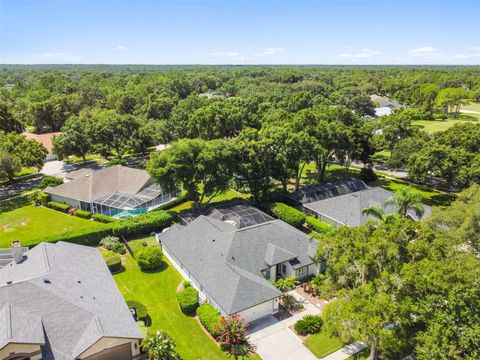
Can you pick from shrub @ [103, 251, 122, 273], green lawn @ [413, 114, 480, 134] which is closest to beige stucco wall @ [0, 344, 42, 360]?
shrub @ [103, 251, 122, 273]

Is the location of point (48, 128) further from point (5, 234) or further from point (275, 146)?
point (275, 146)

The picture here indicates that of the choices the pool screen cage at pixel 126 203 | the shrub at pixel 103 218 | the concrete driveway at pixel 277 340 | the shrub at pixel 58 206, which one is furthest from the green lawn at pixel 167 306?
the shrub at pixel 58 206

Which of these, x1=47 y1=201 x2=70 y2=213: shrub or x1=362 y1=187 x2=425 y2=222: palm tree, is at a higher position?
x1=362 y1=187 x2=425 y2=222: palm tree

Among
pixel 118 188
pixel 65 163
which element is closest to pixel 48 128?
pixel 65 163

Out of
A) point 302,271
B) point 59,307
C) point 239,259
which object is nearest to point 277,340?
point 239,259

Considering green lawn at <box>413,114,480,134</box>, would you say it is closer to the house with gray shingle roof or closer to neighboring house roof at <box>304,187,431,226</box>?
neighboring house roof at <box>304,187,431,226</box>

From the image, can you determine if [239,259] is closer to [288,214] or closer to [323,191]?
[288,214]
